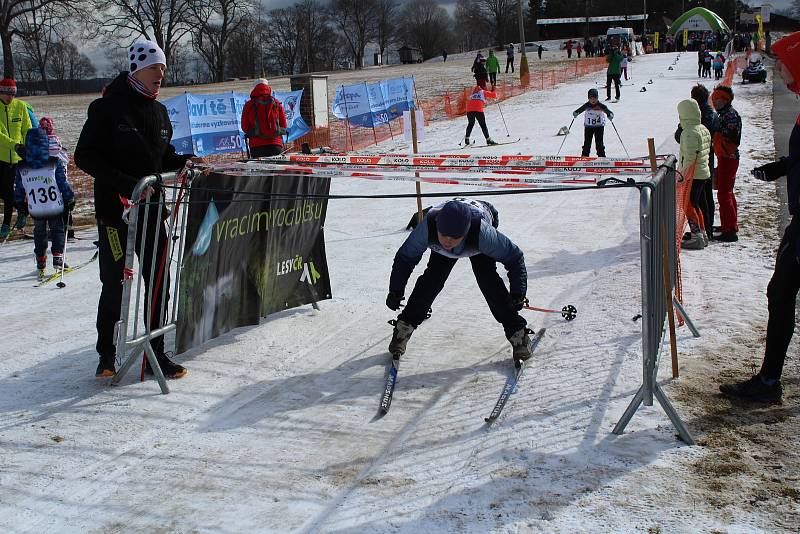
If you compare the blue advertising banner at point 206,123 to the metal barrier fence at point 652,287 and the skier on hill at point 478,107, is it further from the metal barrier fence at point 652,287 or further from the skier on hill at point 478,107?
the metal barrier fence at point 652,287

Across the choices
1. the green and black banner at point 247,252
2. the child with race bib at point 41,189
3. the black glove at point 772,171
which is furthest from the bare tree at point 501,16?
the black glove at point 772,171

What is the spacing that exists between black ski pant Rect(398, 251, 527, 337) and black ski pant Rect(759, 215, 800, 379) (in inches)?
61.8

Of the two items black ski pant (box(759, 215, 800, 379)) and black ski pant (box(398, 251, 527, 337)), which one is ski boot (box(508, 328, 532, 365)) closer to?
black ski pant (box(398, 251, 527, 337))

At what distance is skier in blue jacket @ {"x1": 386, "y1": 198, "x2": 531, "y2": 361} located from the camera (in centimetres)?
471

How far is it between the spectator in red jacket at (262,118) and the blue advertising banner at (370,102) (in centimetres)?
840

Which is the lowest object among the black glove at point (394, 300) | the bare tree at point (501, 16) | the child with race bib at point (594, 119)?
the black glove at point (394, 300)

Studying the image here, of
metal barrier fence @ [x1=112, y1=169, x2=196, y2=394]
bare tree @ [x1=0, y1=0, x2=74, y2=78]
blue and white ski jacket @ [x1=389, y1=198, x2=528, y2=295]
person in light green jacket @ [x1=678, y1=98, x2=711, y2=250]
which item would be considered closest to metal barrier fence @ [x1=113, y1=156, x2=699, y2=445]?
metal barrier fence @ [x1=112, y1=169, x2=196, y2=394]

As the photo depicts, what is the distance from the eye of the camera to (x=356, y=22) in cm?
10738

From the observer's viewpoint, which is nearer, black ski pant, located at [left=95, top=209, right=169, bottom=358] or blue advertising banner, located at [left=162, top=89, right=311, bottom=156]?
black ski pant, located at [left=95, top=209, right=169, bottom=358]

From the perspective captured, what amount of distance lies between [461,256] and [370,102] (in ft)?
55.9

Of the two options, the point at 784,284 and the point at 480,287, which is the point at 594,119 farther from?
the point at 784,284

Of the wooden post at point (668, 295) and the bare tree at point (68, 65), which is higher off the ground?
the bare tree at point (68, 65)

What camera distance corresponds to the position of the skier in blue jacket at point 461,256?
186 inches

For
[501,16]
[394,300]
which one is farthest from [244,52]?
[394,300]
